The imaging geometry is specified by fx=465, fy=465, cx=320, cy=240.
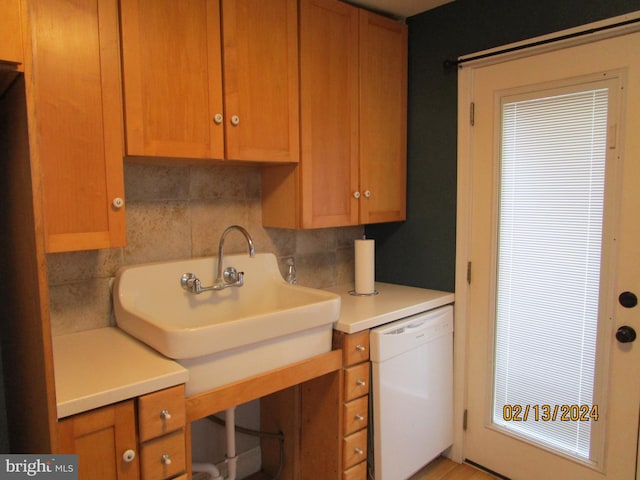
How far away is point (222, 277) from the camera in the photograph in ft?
6.66

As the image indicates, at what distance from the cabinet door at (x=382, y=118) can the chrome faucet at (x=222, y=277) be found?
0.67 meters

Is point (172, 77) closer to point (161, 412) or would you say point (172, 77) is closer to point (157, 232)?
point (157, 232)

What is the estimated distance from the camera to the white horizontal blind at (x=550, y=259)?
1.93 metres

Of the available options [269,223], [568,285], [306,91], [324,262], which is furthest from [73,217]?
[568,285]

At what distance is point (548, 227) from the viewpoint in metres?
2.06

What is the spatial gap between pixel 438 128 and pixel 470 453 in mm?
1704

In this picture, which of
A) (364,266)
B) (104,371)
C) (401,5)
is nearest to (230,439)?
(104,371)

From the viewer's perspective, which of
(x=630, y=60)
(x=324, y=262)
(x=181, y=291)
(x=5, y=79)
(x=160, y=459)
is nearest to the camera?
(x=5, y=79)

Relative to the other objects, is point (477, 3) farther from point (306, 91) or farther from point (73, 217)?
point (73, 217)

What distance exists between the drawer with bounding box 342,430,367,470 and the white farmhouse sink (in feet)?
1.39

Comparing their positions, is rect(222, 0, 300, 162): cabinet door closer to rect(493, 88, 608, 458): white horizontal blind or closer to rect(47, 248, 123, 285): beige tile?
rect(47, 248, 123, 285): beige tile

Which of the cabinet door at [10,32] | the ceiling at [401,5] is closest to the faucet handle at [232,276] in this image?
the cabinet door at [10,32]

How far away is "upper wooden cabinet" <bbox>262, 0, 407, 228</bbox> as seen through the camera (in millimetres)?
2092
